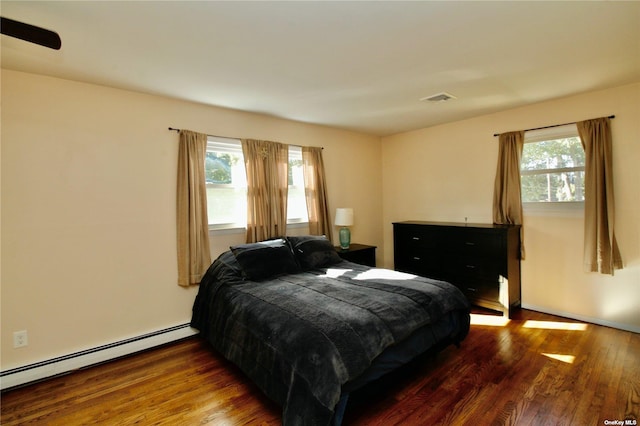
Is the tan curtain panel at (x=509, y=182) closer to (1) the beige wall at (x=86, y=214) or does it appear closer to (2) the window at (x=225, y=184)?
(2) the window at (x=225, y=184)

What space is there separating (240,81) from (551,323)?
13.3ft

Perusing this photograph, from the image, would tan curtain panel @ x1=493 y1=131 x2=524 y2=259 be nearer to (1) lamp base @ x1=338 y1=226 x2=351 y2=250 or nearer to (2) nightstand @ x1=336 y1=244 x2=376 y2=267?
(2) nightstand @ x1=336 y1=244 x2=376 y2=267

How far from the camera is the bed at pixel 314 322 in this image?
172cm

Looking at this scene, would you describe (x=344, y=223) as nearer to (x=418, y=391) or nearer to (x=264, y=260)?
(x=264, y=260)

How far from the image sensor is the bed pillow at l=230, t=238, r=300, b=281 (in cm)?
294

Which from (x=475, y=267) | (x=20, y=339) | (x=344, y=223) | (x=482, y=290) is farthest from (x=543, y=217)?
(x=20, y=339)

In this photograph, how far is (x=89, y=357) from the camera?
8.68 ft

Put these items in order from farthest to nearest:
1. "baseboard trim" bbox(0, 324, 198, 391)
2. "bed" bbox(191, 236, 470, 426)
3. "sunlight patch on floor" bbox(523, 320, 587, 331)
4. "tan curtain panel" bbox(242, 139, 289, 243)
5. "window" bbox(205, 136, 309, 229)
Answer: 1. "tan curtain panel" bbox(242, 139, 289, 243)
2. "window" bbox(205, 136, 309, 229)
3. "sunlight patch on floor" bbox(523, 320, 587, 331)
4. "baseboard trim" bbox(0, 324, 198, 391)
5. "bed" bbox(191, 236, 470, 426)

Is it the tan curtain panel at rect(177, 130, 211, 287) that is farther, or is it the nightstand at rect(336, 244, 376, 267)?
the nightstand at rect(336, 244, 376, 267)

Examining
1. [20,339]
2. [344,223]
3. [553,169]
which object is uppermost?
[553,169]

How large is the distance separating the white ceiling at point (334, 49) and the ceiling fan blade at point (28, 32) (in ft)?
1.08

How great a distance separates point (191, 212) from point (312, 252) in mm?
1360

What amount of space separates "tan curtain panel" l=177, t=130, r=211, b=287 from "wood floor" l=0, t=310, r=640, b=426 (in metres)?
0.81

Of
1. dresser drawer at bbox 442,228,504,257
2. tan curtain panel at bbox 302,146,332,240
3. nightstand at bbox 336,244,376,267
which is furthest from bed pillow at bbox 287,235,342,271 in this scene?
dresser drawer at bbox 442,228,504,257
